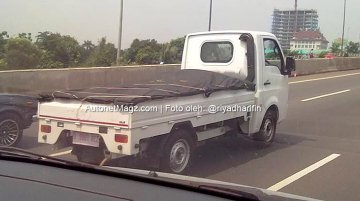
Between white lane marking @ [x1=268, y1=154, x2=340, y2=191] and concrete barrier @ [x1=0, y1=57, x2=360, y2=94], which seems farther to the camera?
concrete barrier @ [x1=0, y1=57, x2=360, y2=94]

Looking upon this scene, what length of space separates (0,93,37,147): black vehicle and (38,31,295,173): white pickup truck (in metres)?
1.79

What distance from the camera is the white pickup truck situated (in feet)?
18.7

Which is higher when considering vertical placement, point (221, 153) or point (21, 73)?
point (21, 73)

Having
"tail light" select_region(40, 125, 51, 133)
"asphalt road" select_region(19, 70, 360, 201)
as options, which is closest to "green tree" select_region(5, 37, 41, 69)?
"asphalt road" select_region(19, 70, 360, 201)

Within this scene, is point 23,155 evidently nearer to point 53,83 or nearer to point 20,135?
point 20,135

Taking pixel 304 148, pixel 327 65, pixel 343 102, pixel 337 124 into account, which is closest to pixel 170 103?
pixel 304 148

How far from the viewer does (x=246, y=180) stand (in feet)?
20.5

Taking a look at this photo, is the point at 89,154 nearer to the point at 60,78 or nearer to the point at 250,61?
the point at 250,61

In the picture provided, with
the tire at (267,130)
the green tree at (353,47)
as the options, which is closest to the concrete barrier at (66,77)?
the tire at (267,130)

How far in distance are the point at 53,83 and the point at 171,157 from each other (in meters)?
9.50

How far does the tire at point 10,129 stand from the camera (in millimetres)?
7797

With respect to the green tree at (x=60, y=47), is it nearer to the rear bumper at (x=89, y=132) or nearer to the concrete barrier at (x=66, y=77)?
the concrete barrier at (x=66, y=77)

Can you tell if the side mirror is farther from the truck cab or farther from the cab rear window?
the cab rear window

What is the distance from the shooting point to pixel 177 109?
616cm
